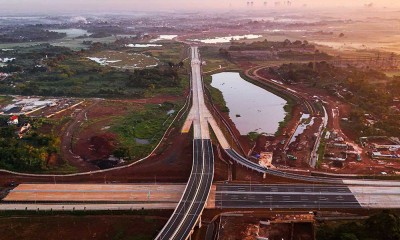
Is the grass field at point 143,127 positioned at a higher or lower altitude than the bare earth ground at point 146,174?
higher

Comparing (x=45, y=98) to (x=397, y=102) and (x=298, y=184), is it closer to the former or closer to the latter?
(x=298, y=184)

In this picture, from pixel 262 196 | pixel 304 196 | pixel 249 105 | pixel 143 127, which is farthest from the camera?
pixel 249 105

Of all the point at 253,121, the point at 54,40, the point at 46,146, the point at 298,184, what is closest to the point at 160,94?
the point at 253,121

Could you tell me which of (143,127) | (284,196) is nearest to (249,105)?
(143,127)

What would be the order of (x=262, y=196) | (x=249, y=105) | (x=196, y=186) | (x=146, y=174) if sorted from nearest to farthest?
(x=262, y=196), (x=196, y=186), (x=146, y=174), (x=249, y=105)

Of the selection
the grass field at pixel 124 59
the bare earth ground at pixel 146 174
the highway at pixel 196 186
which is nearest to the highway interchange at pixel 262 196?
the highway at pixel 196 186

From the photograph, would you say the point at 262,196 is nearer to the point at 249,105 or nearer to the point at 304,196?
the point at 304,196

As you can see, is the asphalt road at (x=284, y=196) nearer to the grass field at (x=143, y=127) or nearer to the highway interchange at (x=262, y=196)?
the highway interchange at (x=262, y=196)

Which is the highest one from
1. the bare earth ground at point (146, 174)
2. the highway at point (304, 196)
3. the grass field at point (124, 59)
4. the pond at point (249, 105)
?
the grass field at point (124, 59)

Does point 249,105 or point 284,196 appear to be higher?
point 249,105
